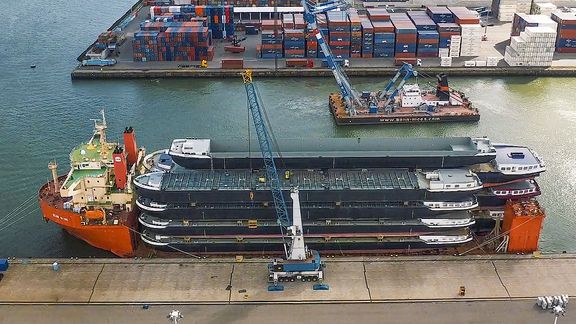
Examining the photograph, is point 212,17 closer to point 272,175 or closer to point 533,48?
point 533,48

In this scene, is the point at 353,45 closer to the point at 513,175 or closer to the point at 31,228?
the point at 513,175

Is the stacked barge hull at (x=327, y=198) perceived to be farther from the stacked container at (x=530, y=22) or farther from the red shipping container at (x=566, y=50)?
the red shipping container at (x=566, y=50)

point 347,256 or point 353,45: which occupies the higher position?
point 353,45

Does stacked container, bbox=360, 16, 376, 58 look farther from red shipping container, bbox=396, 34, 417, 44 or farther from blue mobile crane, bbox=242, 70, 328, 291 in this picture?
blue mobile crane, bbox=242, 70, 328, 291

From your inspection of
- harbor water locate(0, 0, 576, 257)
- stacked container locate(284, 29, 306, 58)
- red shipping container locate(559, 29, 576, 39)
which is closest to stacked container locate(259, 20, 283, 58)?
stacked container locate(284, 29, 306, 58)

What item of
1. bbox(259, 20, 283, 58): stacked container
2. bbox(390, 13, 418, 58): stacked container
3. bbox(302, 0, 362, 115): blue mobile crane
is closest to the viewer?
bbox(302, 0, 362, 115): blue mobile crane

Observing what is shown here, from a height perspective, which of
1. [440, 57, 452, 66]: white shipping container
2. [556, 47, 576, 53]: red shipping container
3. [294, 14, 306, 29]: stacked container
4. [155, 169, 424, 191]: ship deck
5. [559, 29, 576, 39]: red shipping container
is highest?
[294, 14, 306, 29]: stacked container

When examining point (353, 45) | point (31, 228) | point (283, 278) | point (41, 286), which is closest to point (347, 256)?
point (283, 278)

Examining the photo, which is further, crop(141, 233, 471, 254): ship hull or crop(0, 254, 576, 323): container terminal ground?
crop(141, 233, 471, 254): ship hull

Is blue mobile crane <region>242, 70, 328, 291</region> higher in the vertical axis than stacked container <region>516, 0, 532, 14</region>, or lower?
lower
